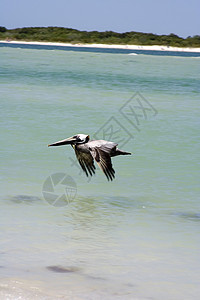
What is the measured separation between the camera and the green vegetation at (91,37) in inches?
5374

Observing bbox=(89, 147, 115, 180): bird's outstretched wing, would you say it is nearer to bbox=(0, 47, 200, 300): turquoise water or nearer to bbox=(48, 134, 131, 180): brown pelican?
bbox=(48, 134, 131, 180): brown pelican

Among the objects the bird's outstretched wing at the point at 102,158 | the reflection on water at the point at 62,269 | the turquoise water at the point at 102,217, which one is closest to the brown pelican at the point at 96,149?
the bird's outstretched wing at the point at 102,158

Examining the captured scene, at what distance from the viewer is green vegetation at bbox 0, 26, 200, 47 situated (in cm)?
13650

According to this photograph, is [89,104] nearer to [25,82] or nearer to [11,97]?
[11,97]

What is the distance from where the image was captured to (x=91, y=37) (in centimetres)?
14212

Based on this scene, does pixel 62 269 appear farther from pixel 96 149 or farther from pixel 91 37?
pixel 91 37

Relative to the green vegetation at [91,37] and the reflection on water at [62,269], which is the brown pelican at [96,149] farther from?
the green vegetation at [91,37]

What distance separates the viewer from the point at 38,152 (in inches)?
479

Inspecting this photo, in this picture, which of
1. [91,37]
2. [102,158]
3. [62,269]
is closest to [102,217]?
[102,158]

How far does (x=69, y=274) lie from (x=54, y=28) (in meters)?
152

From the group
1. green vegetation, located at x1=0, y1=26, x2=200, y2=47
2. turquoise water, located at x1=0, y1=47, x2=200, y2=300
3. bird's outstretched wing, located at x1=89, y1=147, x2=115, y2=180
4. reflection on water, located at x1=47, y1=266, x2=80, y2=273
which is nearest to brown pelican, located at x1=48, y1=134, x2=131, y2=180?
bird's outstretched wing, located at x1=89, y1=147, x2=115, y2=180

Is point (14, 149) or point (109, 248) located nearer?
point (109, 248)

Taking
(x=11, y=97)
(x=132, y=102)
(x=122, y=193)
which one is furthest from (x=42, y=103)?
(x=122, y=193)

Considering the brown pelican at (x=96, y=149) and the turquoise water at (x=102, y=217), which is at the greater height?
the brown pelican at (x=96, y=149)
